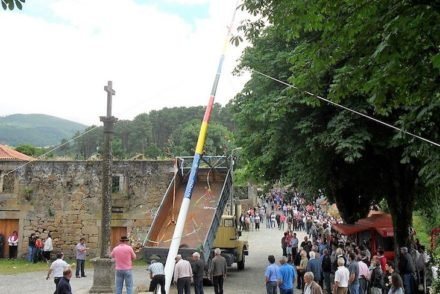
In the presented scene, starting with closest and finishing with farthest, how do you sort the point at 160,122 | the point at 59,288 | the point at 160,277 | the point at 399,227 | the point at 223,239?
the point at 59,288, the point at 160,277, the point at 399,227, the point at 223,239, the point at 160,122

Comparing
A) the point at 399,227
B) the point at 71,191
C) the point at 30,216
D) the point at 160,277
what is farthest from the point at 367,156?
the point at 30,216

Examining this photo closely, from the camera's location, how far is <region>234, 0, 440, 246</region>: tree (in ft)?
22.4

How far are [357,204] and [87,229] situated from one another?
12.8m

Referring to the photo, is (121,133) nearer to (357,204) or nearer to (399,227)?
(357,204)

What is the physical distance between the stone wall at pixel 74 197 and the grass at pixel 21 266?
1.11 meters

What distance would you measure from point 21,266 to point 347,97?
15398 millimetres

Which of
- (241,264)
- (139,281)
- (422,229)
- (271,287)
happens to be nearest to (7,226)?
(139,281)

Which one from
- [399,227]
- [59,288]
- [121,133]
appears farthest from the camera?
[121,133]

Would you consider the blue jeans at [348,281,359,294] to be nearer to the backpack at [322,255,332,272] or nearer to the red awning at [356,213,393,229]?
the backpack at [322,255,332,272]

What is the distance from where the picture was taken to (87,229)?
23.4 metres

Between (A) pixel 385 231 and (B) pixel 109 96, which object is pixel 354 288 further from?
(B) pixel 109 96

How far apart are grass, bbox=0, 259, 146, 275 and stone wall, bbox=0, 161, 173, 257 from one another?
1109 millimetres

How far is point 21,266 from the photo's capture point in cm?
2091

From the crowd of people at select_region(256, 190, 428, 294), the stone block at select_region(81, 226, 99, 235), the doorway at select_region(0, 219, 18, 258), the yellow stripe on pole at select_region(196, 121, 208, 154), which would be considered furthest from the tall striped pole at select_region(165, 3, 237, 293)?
the doorway at select_region(0, 219, 18, 258)
